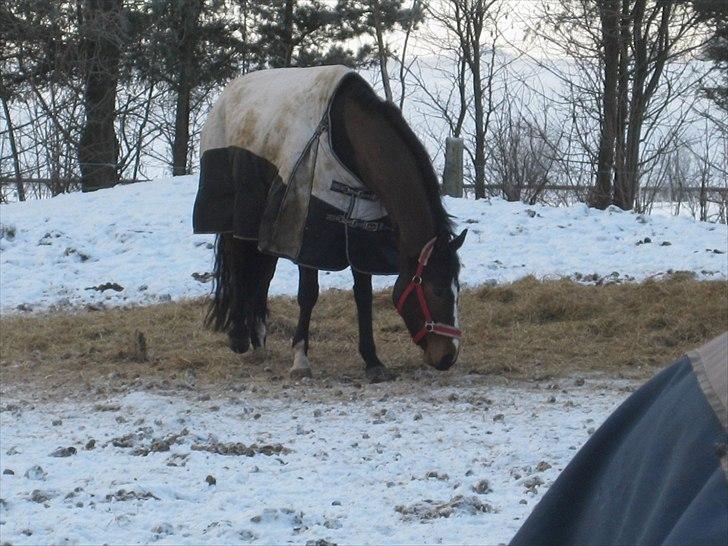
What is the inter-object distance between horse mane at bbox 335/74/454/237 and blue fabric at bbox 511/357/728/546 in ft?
14.9

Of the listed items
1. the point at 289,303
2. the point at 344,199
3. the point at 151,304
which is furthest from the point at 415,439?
the point at 151,304

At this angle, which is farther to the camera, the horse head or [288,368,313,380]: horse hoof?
[288,368,313,380]: horse hoof

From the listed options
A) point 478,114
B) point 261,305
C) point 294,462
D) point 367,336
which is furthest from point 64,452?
point 478,114

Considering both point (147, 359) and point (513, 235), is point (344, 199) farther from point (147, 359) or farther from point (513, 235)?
point (513, 235)

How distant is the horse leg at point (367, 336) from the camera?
619cm

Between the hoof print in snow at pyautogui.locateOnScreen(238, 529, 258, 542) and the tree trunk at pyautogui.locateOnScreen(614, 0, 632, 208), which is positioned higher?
the tree trunk at pyautogui.locateOnScreen(614, 0, 632, 208)

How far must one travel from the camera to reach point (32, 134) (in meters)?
17.2

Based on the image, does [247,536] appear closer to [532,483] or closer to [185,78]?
[532,483]

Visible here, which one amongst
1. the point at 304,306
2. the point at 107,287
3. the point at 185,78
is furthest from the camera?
the point at 185,78

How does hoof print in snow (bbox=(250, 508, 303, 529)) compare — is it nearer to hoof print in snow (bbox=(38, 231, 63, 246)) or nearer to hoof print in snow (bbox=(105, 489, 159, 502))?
hoof print in snow (bbox=(105, 489, 159, 502))

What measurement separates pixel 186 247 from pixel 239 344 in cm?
423

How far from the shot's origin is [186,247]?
10945 millimetres

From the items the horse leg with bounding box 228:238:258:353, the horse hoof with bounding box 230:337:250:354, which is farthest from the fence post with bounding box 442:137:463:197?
the horse hoof with bounding box 230:337:250:354

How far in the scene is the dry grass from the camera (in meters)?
6.50
